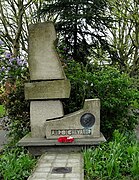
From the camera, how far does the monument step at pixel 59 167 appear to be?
5729 millimetres

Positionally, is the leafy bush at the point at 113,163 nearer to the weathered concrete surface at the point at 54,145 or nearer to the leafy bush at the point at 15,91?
the weathered concrete surface at the point at 54,145

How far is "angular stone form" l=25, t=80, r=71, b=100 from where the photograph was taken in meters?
8.20

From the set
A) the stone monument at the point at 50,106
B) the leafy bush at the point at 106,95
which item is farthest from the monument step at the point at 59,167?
the leafy bush at the point at 106,95

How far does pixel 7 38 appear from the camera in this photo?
920 inches

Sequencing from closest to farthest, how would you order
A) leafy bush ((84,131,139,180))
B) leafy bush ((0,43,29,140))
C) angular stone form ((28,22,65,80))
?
leafy bush ((84,131,139,180)) < angular stone form ((28,22,65,80)) < leafy bush ((0,43,29,140))

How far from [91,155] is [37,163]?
41.8 inches

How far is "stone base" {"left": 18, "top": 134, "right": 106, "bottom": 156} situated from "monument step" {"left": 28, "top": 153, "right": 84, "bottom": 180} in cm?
24

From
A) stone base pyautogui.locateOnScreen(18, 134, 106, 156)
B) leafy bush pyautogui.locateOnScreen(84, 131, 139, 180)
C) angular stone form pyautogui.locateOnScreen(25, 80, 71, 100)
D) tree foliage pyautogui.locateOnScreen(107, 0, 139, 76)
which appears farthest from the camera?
tree foliage pyautogui.locateOnScreen(107, 0, 139, 76)

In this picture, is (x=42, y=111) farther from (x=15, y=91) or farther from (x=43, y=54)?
(x=15, y=91)

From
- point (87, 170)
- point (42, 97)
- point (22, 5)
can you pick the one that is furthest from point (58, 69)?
point (22, 5)

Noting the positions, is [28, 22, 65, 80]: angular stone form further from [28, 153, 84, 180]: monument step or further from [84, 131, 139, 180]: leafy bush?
[84, 131, 139, 180]: leafy bush

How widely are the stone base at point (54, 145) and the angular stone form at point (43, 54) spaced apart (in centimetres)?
158

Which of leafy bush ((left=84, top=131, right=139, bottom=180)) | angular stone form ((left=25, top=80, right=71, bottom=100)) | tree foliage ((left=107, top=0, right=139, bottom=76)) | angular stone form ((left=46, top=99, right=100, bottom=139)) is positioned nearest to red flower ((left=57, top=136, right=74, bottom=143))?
angular stone form ((left=46, top=99, right=100, bottom=139))

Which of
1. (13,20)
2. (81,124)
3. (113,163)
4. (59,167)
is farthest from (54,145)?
(13,20)
